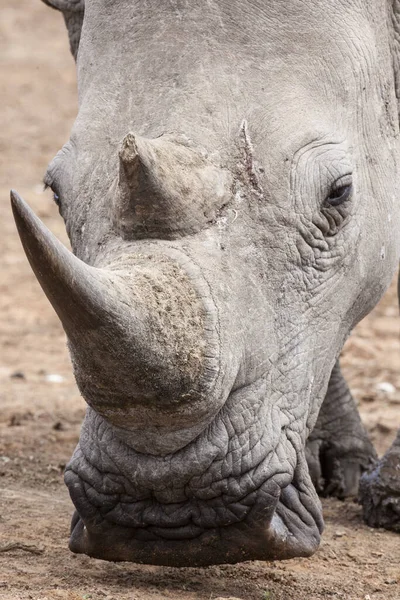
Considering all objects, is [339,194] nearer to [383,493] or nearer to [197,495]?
[197,495]

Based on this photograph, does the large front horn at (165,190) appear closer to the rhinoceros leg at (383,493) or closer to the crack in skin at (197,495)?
the crack in skin at (197,495)

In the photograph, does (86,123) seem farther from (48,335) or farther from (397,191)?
(48,335)

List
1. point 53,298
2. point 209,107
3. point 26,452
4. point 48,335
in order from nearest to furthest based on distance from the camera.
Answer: point 53,298
point 209,107
point 26,452
point 48,335

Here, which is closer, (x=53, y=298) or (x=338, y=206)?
(x=53, y=298)

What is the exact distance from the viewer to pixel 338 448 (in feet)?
19.7

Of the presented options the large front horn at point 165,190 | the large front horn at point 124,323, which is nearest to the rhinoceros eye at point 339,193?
the large front horn at point 165,190

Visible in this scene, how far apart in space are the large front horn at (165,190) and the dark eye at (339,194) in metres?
0.44

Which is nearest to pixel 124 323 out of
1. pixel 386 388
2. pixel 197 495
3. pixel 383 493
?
pixel 197 495

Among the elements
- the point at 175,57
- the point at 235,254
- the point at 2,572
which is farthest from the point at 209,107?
the point at 2,572

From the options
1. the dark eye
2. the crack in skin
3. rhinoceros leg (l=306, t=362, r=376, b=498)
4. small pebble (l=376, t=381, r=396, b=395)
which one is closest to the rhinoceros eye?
the dark eye

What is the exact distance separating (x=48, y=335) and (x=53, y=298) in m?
6.13

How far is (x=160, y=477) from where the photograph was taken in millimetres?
3775

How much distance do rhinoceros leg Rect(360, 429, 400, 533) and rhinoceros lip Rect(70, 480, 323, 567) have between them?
1.43 meters

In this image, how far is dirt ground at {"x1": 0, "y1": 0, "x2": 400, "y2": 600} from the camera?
430 cm
